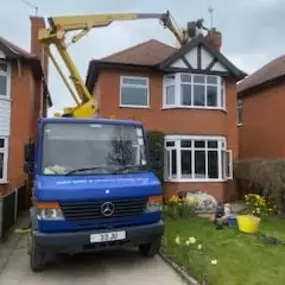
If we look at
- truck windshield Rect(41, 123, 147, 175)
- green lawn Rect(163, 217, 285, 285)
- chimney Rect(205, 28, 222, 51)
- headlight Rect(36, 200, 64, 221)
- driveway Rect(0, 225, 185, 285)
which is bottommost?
driveway Rect(0, 225, 185, 285)

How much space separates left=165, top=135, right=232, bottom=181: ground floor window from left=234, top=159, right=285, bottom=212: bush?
1308mm

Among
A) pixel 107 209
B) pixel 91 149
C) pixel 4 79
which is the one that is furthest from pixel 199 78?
pixel 107 209

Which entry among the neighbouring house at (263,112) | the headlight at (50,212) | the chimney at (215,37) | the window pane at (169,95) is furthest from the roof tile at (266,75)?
the headlight at (50,212)

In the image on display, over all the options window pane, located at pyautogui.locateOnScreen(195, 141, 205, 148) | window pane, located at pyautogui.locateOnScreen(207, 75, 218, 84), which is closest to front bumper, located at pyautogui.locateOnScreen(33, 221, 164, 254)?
window pane, located at pyautogui.locateOnScreen(195, 141, 205, 148)

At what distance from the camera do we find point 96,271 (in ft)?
24.3

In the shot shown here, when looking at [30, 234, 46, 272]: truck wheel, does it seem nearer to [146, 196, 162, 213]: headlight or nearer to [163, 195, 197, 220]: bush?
[146, 196, 162, 213]: headlight

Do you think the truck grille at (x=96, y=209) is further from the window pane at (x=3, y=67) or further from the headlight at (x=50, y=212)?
the window pane at (x=3, y=67)

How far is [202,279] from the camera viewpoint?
654cm

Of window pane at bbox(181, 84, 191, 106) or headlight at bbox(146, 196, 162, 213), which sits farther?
window pane at bbox(181, 84, 191, 106)

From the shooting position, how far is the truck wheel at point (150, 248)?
792 cm

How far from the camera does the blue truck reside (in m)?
6.90

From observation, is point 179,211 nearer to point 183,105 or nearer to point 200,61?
point 183,105

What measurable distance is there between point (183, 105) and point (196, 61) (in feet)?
7.25

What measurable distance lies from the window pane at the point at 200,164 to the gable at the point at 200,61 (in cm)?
385
